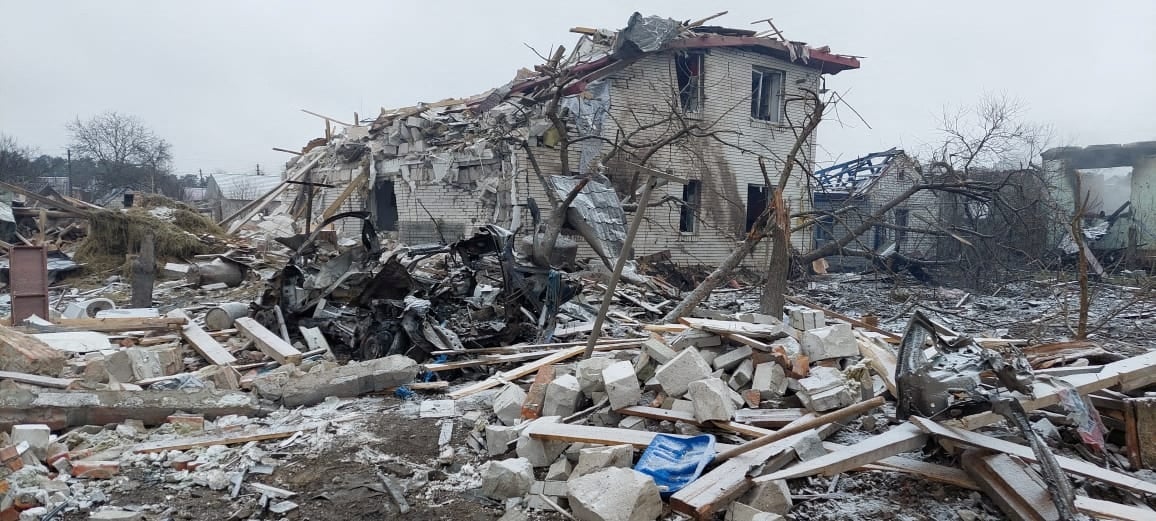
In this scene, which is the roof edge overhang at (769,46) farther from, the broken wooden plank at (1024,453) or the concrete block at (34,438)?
the concrete block at (34,438)

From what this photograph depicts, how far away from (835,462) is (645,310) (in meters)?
7.38

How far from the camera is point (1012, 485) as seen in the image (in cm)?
332

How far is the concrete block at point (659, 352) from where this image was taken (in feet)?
16.1

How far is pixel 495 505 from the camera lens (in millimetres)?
3846

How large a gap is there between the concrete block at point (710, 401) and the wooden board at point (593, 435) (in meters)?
0.20

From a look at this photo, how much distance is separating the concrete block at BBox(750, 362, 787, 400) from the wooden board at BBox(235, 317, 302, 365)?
15.9ft

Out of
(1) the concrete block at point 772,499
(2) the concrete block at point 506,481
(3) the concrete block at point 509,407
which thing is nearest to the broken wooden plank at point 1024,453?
(1) the concrete block at point 772,499

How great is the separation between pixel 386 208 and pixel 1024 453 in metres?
17.8

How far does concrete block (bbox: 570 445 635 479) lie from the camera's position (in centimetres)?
374

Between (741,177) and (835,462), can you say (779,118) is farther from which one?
(835,462)

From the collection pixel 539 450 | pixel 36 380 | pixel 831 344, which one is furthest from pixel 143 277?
pixel 831 344

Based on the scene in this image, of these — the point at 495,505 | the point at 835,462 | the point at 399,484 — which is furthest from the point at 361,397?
the point at 835,462

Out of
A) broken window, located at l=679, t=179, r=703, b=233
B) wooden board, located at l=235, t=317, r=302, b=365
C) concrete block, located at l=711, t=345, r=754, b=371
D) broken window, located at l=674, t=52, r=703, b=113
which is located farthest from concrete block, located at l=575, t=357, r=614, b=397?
broken window, located at l=674, t=52, r=703, b=113

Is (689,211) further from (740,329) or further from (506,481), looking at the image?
(506,481)
